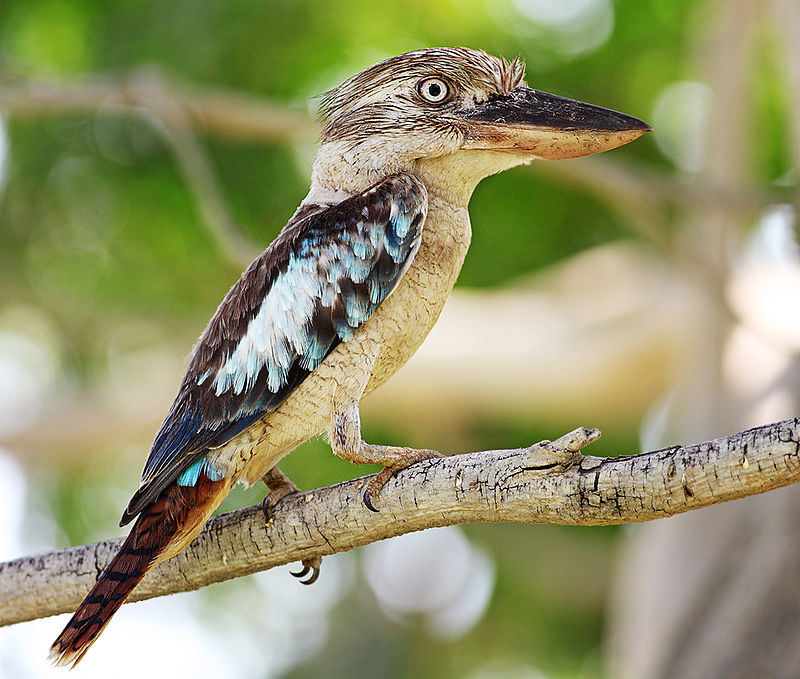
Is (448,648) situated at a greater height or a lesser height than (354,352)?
greater

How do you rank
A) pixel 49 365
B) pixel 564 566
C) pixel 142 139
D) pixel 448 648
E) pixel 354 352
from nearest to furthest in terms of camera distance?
pixel 354 352 → pixel 142 139 → pixel 564 566 → pixel 448 648 → pixel 49 365

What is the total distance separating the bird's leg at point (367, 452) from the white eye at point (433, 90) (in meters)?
0.88

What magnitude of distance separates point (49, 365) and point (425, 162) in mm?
9857

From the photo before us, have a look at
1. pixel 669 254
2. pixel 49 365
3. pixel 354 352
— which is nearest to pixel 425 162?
pixel 354 352

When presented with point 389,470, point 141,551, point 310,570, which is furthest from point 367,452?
point 310,570

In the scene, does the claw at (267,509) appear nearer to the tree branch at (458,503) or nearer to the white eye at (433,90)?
the tree branch at (458,503)

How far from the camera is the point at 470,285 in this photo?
9859mm

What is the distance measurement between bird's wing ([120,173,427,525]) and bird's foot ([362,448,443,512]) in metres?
0.35

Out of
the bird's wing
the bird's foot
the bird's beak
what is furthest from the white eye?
the bird's foot

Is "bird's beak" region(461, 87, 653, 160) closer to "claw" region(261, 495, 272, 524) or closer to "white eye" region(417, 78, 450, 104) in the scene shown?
"white eye" region(417, 78, 450, 104)

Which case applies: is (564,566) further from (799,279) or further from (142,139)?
(142,139)

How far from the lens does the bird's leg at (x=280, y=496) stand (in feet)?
10.0

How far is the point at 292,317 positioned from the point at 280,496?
1.70 ft

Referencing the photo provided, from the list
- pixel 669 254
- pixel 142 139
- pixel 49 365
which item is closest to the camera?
pixel 669 254
